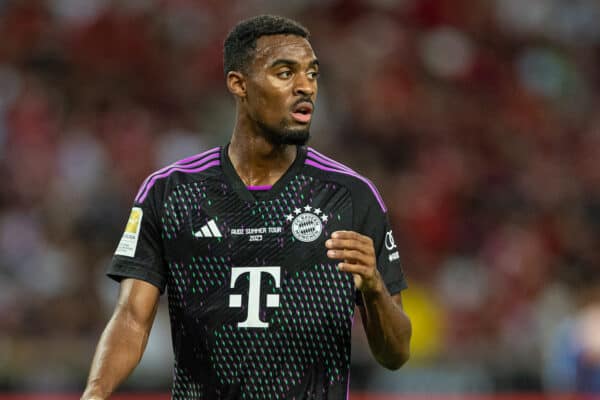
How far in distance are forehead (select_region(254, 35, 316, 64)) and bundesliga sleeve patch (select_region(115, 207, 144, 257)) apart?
69cm

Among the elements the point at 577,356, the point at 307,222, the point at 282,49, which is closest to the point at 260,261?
the point at 307,222

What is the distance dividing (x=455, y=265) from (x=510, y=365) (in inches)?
85.2

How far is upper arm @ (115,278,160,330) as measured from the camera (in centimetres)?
426

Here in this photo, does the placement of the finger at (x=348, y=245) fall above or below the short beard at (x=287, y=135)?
below

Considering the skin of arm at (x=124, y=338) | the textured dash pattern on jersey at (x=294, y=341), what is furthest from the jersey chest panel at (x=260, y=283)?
the skin of arm at (x=124, y=338)

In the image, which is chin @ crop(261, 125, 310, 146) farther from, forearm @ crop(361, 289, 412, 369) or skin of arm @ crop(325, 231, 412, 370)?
forearm @ crop(361, 289, 412, 369)

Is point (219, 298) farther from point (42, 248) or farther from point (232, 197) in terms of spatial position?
point (42, 248)

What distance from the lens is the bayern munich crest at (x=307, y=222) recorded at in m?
4.30

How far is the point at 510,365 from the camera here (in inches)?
342

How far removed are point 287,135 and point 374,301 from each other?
69 centimetres

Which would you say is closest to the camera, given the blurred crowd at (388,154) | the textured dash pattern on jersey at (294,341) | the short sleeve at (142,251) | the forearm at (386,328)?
the forearm at (386,328)

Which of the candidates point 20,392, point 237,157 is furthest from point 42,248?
point 237,157

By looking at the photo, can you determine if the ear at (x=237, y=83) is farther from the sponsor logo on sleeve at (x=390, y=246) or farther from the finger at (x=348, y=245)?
the finger at (x=348, y=245)

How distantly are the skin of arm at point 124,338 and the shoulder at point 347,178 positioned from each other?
0.73 m
